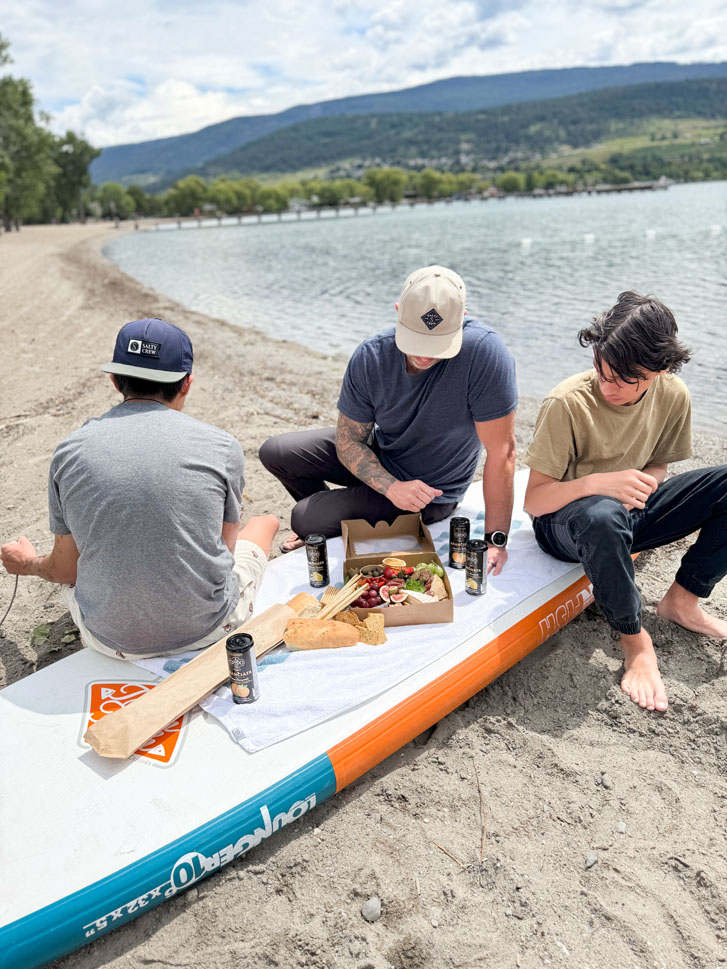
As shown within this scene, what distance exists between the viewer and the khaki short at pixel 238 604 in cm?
334

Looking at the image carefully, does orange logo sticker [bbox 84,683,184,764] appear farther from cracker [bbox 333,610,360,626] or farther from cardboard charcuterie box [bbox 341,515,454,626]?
cardboard charcuterie box [bbox 341,515,454,626]

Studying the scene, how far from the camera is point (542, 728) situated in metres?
3.26

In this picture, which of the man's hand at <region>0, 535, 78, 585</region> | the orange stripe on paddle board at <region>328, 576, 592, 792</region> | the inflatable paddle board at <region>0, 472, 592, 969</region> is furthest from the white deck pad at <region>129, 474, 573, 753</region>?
the man's hand at <region>0, 535, 78, 585</region>

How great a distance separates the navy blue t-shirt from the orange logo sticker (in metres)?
2.10

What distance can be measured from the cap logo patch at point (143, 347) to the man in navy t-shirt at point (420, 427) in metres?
1.40

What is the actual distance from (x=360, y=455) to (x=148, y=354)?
1742 mm

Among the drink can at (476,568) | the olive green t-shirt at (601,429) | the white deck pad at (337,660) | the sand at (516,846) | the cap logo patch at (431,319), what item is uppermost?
the cap logo patch at (431,319)

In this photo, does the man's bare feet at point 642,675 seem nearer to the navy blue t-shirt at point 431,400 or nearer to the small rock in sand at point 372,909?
the navy blue t-shirt at point 431,400

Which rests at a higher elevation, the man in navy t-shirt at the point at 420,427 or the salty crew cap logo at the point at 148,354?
the salty crew cap logo at the point at 148,354

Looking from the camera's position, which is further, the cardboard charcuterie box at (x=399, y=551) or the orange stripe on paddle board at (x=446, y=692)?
the cardboard charcuterie box at (x=399, y=551)

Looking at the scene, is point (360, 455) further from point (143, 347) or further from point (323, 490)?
point (143, 347)

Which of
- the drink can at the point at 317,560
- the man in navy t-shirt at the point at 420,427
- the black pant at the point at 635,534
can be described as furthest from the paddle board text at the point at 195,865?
the man in navy t-shirt at the point at 420,427

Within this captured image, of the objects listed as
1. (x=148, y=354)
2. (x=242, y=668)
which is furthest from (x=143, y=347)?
(x=242, y=668)

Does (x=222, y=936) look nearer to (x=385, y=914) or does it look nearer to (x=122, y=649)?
(x=385, y=914)
